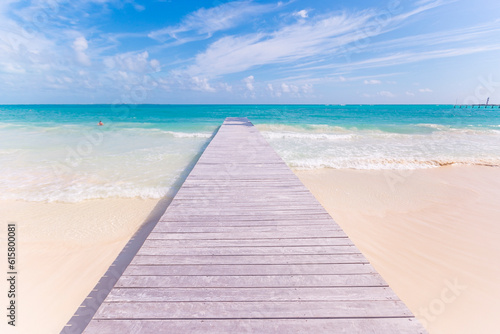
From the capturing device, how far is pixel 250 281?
2234mm

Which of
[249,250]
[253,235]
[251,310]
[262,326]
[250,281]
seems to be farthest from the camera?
[253,235]

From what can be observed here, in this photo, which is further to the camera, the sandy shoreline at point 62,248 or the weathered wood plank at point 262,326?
the sandy shoreline at point 62,248

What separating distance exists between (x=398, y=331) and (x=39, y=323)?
3.99 meters

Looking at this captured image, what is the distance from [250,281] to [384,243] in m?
3.30

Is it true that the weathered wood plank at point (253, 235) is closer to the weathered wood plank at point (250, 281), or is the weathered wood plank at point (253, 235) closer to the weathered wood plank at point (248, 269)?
the weathered wood plank at point (248, 269)

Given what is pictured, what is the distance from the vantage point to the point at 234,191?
4.59 m

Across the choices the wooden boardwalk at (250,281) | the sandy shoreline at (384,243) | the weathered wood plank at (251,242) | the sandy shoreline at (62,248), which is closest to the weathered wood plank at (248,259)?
the wooden boardwalk at (250,281)

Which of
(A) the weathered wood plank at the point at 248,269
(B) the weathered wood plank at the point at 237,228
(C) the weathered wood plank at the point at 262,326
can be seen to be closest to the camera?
(C) the weathered wood plank at the point at 262,326

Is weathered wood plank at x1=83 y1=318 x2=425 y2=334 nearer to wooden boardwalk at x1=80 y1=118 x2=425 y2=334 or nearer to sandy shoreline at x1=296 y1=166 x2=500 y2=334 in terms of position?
wooden boardwalk at x1=80 y1=118 x2=425 y2=334

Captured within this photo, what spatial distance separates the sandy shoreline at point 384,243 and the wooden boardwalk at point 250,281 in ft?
4.55

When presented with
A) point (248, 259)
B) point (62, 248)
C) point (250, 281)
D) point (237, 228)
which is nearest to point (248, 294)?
point (250, 281)

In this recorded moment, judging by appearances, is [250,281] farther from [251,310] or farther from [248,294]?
[251,310]

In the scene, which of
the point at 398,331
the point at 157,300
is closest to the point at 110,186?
the point at 157,300

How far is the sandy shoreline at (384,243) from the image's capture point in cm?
292
